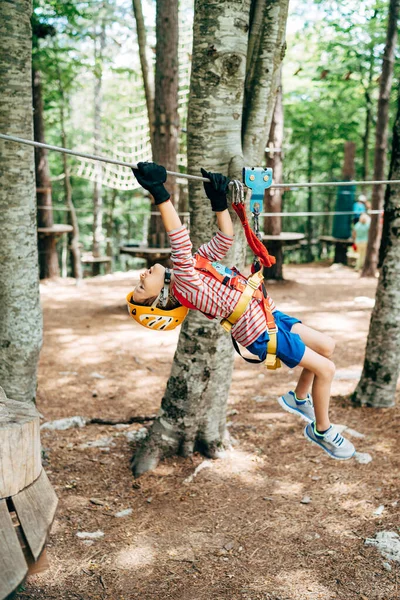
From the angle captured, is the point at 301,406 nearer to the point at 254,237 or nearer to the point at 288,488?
the point at 288,488

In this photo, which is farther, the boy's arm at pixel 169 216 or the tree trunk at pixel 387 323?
the tree trunk at pixel 387 323

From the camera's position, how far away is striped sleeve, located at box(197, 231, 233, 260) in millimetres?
2744

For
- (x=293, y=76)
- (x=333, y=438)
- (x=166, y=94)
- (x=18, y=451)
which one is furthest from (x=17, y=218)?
(x=293, y=76)

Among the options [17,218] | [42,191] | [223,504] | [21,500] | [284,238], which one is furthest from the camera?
[42,191]

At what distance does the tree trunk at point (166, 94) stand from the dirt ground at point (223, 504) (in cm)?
327

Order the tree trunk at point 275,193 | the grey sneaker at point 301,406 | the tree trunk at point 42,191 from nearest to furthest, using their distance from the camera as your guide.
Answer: the grey sneaker at point 301,406 → the tree trunk at point 42,191 → the tree trunk at point 275,193

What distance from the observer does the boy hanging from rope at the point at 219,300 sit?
2.46 m

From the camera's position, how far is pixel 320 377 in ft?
8.75

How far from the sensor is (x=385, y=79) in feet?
29.9

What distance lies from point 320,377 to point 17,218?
193 centimetres

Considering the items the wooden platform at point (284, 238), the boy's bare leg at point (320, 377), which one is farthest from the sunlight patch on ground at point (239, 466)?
the wooden platform at point (284, 238)

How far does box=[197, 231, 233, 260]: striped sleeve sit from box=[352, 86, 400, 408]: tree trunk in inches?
81.3

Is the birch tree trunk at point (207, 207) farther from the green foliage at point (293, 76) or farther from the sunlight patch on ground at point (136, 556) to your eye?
the green foliage at point (293, 76)

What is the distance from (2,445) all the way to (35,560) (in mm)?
324
